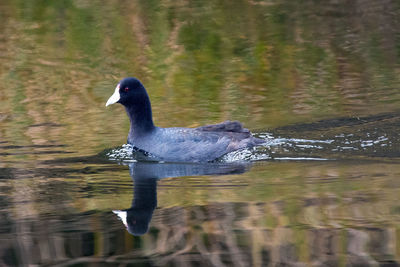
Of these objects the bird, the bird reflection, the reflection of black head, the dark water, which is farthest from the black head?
the reflection of black head

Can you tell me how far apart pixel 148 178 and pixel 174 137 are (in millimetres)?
843

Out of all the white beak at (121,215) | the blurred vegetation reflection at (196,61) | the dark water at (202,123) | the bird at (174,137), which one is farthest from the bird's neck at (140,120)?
the white beak at (121,215)

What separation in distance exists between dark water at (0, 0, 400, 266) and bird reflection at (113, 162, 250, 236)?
22 mm

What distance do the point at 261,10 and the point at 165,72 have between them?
4401 mm

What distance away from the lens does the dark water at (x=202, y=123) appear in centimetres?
511

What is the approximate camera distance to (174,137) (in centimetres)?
768

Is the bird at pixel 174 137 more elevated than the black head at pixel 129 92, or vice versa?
the black head at pixel 129 92

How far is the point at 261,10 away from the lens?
49.8ft

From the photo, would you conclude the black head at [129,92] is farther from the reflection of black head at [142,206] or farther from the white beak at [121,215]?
the white beak at [121,215]

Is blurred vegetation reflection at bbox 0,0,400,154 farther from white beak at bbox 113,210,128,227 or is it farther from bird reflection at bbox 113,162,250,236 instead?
white beak at bbox 113,210,128,227

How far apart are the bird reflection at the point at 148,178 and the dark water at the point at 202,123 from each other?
22 mm

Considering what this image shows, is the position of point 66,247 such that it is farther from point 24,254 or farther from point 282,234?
point 282,234

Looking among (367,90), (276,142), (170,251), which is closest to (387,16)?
(367,90)

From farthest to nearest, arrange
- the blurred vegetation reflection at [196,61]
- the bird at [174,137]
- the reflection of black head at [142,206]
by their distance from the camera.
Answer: the blurred vegetation reflection at [196,61]
the bird at [174,137]
the reflection of black head at [142,206]
